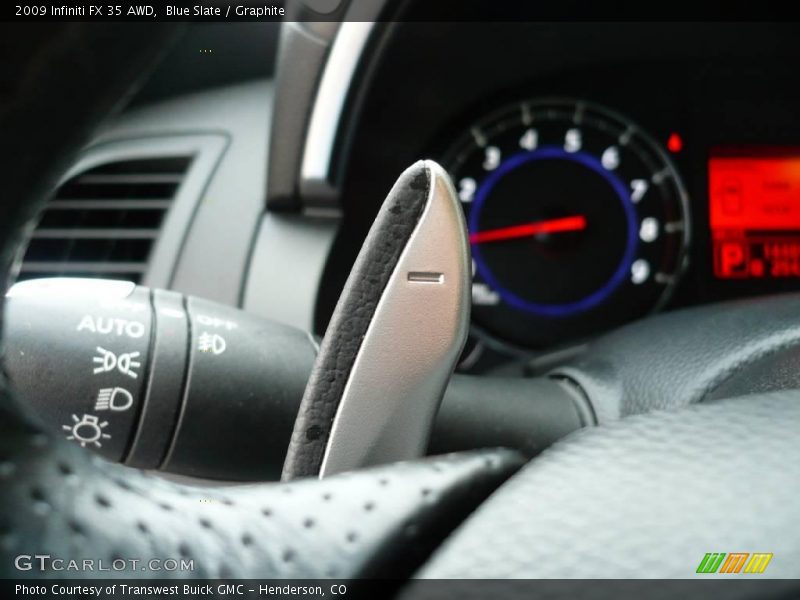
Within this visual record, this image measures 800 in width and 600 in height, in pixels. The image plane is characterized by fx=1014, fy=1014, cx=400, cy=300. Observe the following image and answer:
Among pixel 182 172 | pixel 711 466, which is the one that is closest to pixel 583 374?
pixel 711 466

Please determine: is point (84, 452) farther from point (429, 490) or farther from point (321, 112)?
point (321, 112)

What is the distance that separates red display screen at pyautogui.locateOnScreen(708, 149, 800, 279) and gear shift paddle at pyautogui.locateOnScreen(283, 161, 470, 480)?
3.84ft

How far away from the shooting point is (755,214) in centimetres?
144

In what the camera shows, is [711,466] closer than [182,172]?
Yes

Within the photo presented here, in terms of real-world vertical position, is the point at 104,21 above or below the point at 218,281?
above

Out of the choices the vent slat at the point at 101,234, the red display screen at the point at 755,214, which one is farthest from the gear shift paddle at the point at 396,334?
the red display screen at the point at 755,214

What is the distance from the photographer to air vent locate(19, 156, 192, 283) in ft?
4.08

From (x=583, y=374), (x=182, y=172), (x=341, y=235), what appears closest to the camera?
(x=583, y=374)

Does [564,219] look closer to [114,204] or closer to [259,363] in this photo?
[114,204]

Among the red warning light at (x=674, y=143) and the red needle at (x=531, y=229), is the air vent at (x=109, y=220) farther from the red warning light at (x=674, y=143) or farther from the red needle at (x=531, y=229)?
the red warning light at (x=674, y=143)

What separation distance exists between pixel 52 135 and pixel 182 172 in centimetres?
115

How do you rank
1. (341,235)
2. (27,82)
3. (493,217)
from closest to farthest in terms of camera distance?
(27,82) < (341,235) < (493,217)

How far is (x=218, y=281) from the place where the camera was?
48.7 inches

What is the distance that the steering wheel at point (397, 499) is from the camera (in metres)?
0.17
